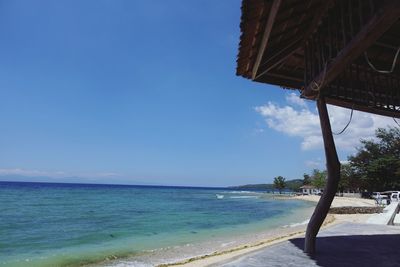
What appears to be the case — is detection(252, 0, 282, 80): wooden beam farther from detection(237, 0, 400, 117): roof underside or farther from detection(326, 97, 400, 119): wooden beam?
detection(326, 97, 400, 119): wooden beam

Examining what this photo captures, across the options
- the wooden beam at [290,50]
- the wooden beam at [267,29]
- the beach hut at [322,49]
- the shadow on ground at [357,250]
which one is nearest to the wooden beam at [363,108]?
the beach hut at [322,49]

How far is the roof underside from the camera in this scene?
163 inches

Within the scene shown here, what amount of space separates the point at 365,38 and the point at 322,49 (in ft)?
5.29

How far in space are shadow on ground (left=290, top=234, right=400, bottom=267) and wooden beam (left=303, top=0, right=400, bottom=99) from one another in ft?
8.95

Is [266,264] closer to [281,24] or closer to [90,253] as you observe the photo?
[281,24]

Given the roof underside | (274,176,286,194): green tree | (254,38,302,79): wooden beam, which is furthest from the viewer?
(274,176,286,194): green tree

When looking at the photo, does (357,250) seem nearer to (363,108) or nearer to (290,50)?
(363,108)

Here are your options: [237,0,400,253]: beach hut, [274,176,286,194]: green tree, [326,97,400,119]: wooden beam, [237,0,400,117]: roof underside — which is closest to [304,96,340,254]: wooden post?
[237,0,400,253]: beach hut

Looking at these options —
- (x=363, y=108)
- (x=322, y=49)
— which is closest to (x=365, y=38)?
(x=322, y=49)

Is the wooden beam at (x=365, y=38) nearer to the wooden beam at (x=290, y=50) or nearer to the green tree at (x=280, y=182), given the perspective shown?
the wooden beam at (x=290, y=50)

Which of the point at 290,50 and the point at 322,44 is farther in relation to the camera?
the point at 290,50

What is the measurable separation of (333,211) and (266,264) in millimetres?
24114

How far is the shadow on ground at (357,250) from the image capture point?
5.56m

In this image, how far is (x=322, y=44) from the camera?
218 inches
